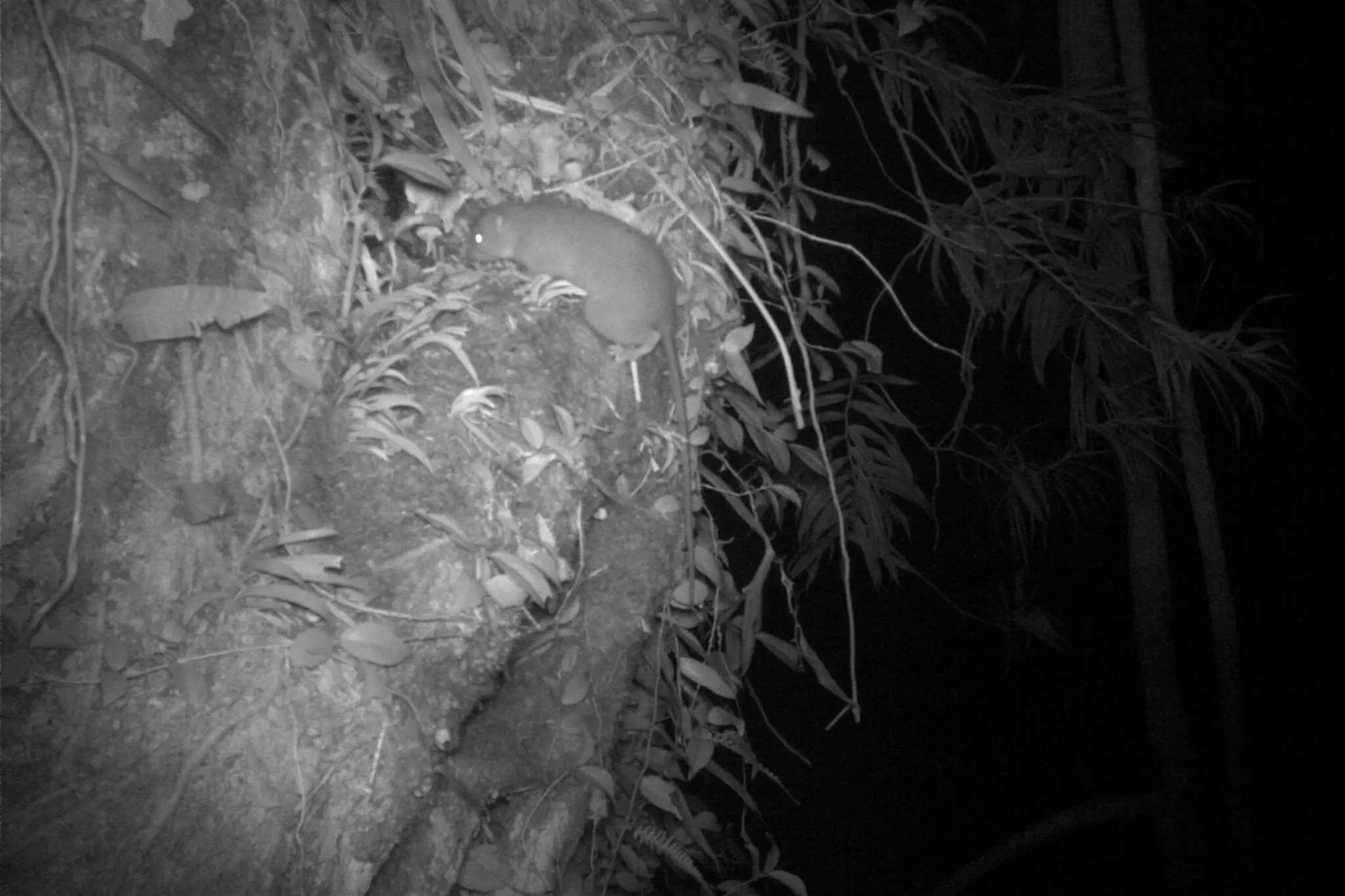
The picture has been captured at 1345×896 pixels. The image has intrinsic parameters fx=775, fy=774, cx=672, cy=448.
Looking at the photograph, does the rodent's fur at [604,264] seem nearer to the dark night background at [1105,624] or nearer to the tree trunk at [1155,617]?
the dark night background at [1105,624]

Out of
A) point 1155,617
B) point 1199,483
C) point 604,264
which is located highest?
point 604,264

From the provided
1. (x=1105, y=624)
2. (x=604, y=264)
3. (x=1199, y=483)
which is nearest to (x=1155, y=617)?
(x=1199, y=483)

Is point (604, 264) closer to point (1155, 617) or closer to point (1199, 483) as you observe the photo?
point (1199, 483)

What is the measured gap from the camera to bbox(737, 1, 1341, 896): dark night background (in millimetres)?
2832

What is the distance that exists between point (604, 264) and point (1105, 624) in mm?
2980

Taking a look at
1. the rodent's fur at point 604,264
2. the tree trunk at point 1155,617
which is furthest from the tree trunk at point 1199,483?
the rodent's fur at point 604,264

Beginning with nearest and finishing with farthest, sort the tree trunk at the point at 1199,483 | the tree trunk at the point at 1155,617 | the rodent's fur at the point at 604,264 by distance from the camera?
1. the rodent's fur at the point at 604,264
2. the tree trunk at the point at 1199,483
3. the tree trunk at the point at 1155,617

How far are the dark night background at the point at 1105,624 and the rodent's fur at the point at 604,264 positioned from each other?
1.36 m

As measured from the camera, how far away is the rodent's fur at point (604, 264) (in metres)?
1.85

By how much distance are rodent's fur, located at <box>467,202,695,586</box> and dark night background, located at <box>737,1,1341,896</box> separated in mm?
1363

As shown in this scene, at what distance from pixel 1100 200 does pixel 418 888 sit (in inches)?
89.6

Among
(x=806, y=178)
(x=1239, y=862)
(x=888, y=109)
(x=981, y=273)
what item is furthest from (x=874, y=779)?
(x=888, y=109)

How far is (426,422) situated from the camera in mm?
1582

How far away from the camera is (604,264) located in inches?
73.2
